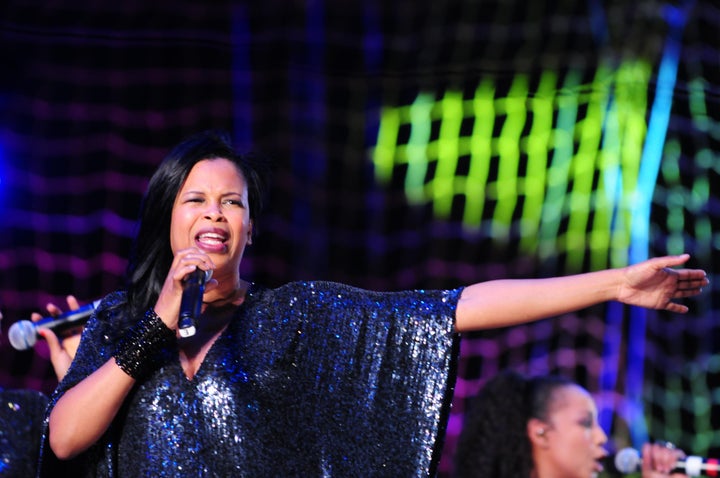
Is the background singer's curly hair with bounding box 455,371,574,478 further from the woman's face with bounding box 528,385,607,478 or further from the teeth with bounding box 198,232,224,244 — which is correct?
the teeth with bounding box 198,232,224,244

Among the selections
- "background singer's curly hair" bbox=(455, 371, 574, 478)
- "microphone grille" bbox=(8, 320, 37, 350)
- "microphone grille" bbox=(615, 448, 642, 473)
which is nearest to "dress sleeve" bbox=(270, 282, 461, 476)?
"microphone grille" bbox=(8, 320, 37, 350)

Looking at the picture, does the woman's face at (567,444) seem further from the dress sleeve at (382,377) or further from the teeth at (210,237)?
the teeth at (210,237)

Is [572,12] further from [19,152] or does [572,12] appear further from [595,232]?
[19,152]

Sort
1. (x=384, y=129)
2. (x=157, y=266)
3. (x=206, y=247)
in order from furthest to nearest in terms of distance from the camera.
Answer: (x=384, y=129)
(x=157, y=266)
(x=206, y=247)

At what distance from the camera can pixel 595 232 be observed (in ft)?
16.6

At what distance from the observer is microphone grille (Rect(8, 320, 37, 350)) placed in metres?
2.75

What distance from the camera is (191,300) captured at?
1.99m

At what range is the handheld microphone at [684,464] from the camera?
3.38 metres

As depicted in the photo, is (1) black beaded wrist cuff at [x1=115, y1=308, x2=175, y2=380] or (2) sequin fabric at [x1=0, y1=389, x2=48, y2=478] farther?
(2) sequin fabric at [x1=0, y1=389, x2=48, y2=478]

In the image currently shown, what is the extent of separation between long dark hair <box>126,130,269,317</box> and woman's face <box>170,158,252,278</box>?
25 mm

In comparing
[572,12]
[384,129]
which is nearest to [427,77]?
[384,129]

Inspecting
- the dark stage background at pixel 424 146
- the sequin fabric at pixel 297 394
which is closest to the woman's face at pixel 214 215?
the sequin fabric at pixel 297 394

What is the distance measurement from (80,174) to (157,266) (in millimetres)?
2234

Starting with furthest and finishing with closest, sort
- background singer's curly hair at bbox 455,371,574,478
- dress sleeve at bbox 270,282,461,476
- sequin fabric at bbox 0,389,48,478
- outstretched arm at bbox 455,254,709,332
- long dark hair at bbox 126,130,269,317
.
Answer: background singer's curly hair at bbox 455,371,574,478 → sequin fabric at bbox 0,389,48,478 → long dark hair at bbox 126,130,269,317 → dress sleeve at bbox 270,282,461,476 → outstretched arm at bbox 455,254,709,332
